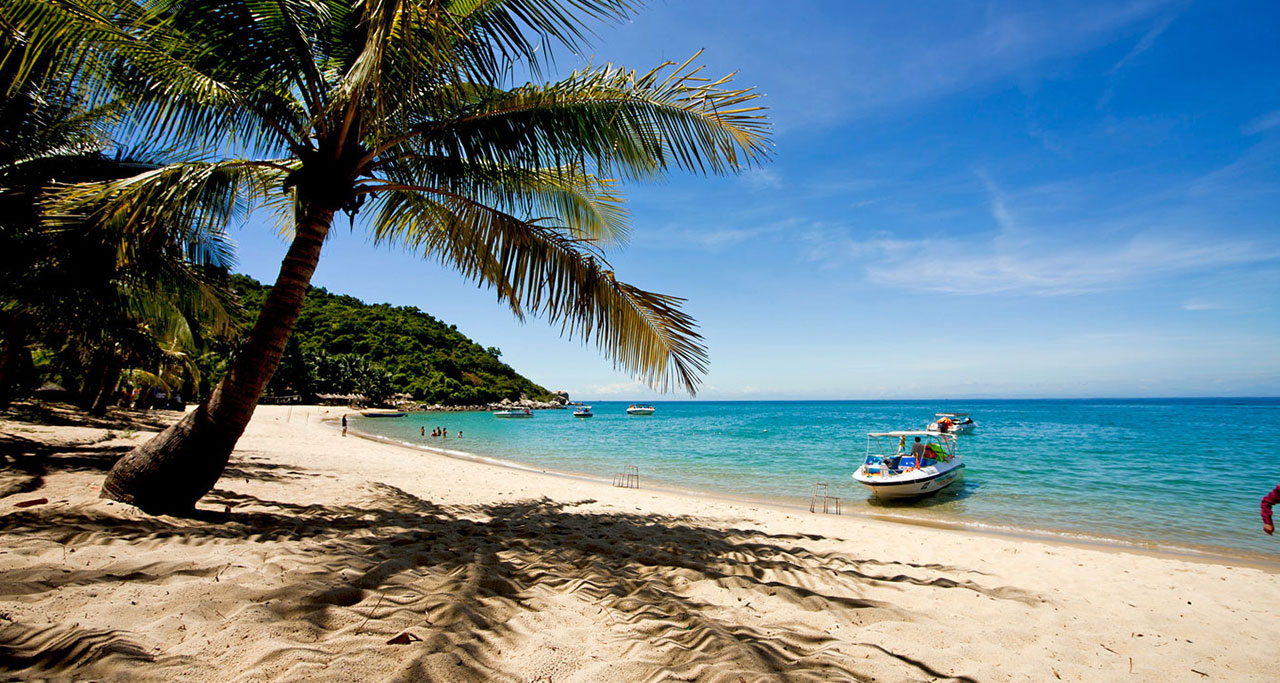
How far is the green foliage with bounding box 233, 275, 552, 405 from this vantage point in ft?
227

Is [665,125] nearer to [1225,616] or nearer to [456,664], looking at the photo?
[456,664]

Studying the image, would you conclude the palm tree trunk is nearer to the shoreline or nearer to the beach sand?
the beach sand

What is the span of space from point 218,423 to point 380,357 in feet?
267

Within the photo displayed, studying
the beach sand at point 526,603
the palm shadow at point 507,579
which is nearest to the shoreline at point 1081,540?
the beach sand at point 526,603

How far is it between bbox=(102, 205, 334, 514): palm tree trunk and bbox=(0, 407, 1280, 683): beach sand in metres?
0.27

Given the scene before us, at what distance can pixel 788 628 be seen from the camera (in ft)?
10.9

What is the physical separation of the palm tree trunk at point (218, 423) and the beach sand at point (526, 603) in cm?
27

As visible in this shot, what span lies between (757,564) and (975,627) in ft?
5.96

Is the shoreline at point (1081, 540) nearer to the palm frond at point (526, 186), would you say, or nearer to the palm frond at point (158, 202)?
the palm frond at point (526, 186)

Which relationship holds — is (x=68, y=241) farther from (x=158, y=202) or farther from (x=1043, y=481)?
(x=1043, y=481)

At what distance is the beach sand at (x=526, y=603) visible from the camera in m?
2.44

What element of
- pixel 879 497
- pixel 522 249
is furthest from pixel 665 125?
pixel 879 497

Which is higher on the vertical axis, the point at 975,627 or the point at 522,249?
the point at 522,249

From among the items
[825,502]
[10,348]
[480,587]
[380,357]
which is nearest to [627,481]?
[825,502]
